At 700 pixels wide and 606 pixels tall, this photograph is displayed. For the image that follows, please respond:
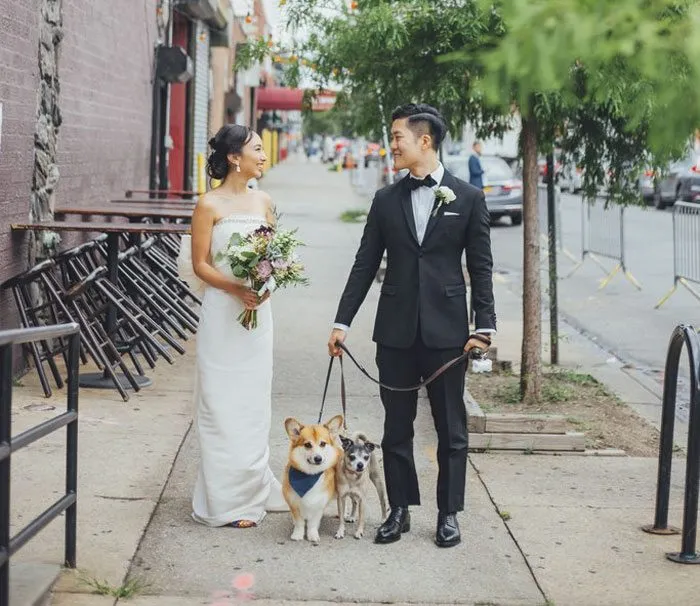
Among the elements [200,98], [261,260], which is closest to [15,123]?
[261,260]

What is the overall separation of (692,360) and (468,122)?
169 inches

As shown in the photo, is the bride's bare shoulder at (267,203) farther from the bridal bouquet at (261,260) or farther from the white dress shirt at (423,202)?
the white dress shirt at (423,202)

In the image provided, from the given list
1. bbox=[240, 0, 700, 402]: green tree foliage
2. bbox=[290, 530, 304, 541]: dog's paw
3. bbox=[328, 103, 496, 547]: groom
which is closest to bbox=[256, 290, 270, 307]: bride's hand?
bbox=[328, 103, 496, 547]: groom

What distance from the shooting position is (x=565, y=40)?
9.25 feet

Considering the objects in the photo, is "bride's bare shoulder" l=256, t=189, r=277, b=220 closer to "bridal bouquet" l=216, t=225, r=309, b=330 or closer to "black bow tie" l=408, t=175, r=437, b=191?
"bridal bouquet" l=216, t=225, r=309, b=330

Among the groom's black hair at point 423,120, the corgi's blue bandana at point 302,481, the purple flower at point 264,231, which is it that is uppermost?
the groom's black hair at point 423,120

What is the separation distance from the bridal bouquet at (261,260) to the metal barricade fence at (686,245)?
28.9 ft

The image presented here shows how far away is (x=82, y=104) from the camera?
11.3 metres

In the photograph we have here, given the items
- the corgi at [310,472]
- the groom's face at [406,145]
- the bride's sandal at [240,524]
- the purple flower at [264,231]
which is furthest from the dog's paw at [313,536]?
the groom's face at [406,145]

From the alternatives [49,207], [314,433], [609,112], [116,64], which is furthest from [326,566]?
[116,64]

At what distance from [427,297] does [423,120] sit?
0.79 metres

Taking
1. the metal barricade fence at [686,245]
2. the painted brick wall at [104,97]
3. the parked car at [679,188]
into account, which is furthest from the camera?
the parked car at [679,188]

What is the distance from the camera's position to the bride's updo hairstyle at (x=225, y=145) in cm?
600

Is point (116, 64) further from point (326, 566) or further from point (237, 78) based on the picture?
point (237, 78)
